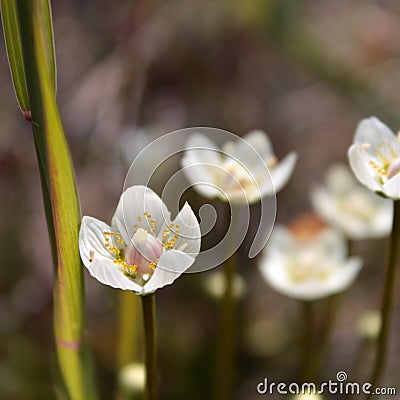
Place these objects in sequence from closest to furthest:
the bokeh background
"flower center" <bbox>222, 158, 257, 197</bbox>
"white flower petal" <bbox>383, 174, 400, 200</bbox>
A: "white flower petal" <bbox>383, 174, 400, 200</bbox>, "flower center" <bbox>222, 158, 257, 197</bbox>, the bokeh background

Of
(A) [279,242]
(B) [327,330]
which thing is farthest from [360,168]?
(A) [279,242]

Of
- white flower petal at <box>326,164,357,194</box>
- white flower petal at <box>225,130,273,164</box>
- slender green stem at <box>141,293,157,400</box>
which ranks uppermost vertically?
white flower petal at <box>326,164,357,194</box>

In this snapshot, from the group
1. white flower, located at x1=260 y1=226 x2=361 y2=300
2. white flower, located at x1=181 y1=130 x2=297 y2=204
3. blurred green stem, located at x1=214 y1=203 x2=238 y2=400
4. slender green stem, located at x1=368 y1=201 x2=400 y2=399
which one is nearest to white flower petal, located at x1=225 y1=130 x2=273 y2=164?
white flower, located at x1=181 y1=130 x2=297 y2=204

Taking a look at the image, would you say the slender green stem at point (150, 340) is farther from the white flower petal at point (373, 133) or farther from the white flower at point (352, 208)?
the white flower at point (352, 208)

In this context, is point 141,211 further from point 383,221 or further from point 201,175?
point 383,221

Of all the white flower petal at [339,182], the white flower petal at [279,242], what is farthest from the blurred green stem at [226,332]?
the white flower petal at [339,182]

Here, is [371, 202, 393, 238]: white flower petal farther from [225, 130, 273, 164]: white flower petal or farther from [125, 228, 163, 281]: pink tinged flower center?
[125, 228, 163, 281]: pink tinged flower center
